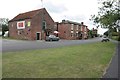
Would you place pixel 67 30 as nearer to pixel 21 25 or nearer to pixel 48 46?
pixel 21 25

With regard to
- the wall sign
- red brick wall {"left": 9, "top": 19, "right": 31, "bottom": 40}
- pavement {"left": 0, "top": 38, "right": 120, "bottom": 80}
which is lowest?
pavement {"left": 0, "top": 38, "right": 120, "bottom": 80}

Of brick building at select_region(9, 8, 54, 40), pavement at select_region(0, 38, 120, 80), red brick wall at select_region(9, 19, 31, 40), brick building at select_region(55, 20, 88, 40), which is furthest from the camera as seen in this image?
brick building at select_region(55, 20, 88, 40)

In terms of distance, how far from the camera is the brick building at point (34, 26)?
61531 millimetres

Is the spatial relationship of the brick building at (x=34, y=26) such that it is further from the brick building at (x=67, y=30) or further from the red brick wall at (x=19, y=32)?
the brick building at (x=67, y=30)

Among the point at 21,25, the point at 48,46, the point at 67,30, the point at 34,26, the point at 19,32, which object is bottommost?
the point at 48,46

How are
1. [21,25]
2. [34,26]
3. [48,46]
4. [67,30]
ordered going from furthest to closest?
[67,30], [21,25], [34,26], [48,46]

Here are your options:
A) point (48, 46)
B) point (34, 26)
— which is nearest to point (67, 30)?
point (34, 26)

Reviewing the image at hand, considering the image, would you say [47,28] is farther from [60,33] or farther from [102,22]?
[102,22]

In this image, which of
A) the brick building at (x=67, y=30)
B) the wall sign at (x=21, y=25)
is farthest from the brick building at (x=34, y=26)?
the brick building at (x=67, y=30)

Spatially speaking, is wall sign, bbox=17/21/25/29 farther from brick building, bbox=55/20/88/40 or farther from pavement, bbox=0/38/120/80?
pavement, bbox=0/38/120/80

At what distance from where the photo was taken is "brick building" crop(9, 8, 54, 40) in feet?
202

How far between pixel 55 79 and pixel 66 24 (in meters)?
75.2

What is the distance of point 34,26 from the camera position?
62.0 m

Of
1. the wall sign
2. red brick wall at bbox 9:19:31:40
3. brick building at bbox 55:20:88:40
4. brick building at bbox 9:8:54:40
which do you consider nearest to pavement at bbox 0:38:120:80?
brick building at bbox 9:8:54:40
